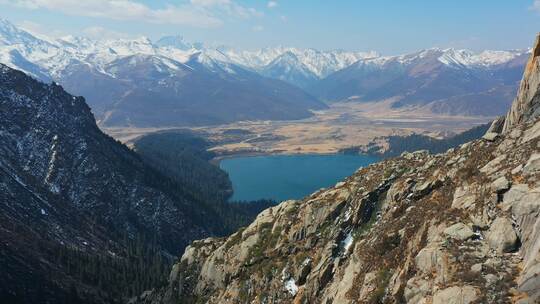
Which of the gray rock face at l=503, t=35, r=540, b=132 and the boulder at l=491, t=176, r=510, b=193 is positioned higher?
the gray rock face at l=503, t=35, r=540, b=132

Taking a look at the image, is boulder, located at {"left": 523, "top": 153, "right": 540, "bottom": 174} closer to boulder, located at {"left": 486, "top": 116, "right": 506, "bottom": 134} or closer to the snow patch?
boulder, located at {"left": 486, "top": 116, "right": 506, "bottom": 134}

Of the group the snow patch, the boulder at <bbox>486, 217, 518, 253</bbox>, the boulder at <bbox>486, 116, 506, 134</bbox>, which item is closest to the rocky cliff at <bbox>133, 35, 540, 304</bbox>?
the boulder at <bbox>486, 217, 518, 253</bbox>

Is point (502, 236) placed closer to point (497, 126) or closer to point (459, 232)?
point (459, 232)

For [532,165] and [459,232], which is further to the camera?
[459,232]

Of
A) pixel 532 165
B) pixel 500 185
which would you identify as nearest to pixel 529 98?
pixel 532 165

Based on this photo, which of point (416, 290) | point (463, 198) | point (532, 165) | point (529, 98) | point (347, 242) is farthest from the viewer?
point (347, 242)

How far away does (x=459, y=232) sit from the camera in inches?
1731

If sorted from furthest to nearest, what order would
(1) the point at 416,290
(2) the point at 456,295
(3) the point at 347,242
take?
(3) the point at 347,242
(1) the point at 416,290
(2) the point at 456,295

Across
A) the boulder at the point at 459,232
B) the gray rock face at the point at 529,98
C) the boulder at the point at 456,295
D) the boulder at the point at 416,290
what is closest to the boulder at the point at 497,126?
the gray rock face at the point at 529,98

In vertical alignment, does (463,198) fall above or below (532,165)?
below

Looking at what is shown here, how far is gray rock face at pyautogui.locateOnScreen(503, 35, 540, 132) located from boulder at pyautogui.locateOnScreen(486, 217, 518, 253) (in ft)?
66.2

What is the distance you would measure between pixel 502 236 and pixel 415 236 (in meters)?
10.6

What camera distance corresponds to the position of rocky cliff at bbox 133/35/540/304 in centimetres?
3866

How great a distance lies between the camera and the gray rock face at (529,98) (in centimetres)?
5790
